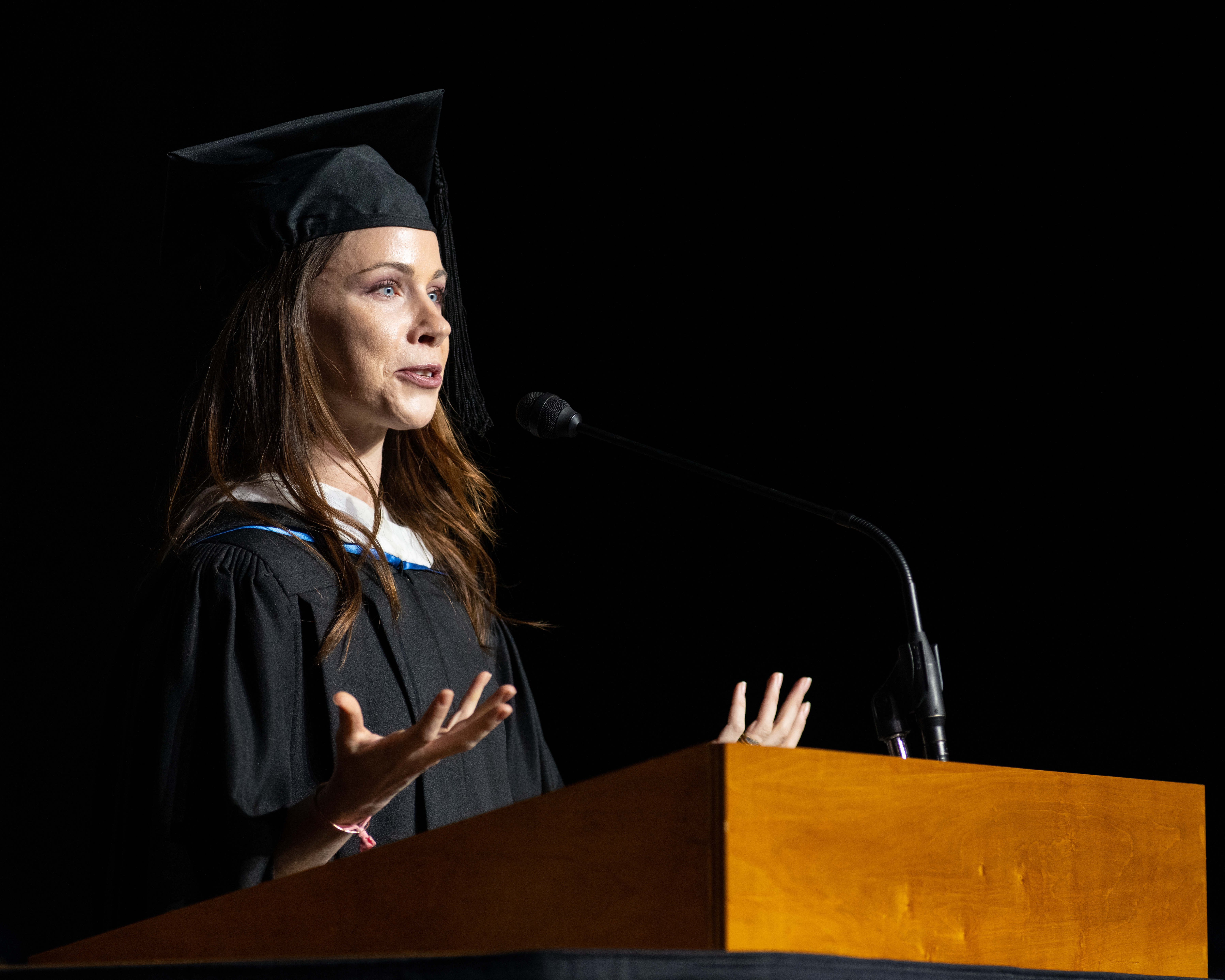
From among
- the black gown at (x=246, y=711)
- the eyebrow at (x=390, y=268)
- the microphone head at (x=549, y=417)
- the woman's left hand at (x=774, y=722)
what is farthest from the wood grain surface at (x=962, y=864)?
the eyebrow at (x=390, y=268)

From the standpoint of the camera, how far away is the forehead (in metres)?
2.25

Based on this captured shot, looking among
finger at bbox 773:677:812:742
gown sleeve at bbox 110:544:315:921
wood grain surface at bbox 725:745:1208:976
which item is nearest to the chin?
gown sleeve at bbox 110:544:315:921

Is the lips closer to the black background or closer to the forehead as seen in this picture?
the forehead

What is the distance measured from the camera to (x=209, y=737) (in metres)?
1.81

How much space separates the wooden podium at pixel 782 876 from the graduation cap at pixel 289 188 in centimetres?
129

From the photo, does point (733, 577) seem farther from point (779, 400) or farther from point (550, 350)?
point (550, 350)

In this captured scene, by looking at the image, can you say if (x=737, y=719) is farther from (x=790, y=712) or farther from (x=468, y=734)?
(x=468, y=734)

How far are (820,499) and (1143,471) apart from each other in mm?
781

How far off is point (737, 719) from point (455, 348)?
1.07 m

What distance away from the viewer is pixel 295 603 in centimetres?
195

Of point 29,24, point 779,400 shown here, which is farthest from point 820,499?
point 29,24

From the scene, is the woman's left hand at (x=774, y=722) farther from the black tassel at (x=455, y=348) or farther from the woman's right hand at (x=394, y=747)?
the black tassel at (x=455, y=348)

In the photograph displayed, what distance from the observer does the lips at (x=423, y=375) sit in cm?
222

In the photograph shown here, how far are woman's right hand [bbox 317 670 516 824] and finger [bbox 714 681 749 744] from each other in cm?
59
